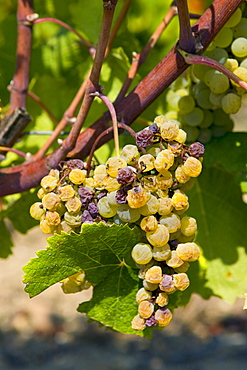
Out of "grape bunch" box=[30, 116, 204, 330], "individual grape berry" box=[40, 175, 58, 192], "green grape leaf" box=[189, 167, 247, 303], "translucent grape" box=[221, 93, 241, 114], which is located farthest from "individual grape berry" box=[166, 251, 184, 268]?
"green grape leaf" box=[189, 167, 247, 303]

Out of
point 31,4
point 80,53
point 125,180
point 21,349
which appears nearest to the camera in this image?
point 125,180

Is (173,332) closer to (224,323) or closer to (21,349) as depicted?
(224,323)

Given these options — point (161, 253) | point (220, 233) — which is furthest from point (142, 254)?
point (220, 233)

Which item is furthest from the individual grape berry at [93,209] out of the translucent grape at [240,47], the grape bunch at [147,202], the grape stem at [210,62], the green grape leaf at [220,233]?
the green grape leaf at [220,233]

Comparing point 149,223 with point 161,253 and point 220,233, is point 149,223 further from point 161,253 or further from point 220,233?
point 220,233

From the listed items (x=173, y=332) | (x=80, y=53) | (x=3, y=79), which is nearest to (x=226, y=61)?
(x=80, y=53)
